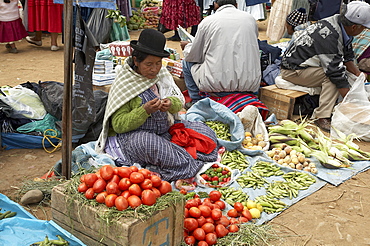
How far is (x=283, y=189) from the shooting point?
389 centimetres

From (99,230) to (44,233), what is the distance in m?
0.62

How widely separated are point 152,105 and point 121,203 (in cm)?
128

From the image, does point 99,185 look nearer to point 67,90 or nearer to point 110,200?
point 110,200

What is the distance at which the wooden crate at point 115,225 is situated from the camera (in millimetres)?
2346

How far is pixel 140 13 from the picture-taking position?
1212 centimetres

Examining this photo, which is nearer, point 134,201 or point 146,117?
point 134,201

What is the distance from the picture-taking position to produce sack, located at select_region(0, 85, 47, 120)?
4500 millimetres

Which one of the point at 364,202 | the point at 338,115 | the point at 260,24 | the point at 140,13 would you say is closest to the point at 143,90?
the point at 364,202

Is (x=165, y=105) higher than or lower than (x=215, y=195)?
higher

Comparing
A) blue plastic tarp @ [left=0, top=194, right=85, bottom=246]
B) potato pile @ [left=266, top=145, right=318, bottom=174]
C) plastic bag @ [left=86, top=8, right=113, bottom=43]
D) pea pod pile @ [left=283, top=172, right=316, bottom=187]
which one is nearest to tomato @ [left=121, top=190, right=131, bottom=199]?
blue plastic tarp @ [left=0, top=194, right=85, bottom=246]

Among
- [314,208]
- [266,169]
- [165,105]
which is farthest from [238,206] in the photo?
[165,105]

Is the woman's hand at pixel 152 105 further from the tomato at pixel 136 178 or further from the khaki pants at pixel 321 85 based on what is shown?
the khaki pants at pixel 321 85

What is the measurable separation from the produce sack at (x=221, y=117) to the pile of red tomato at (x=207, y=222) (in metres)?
1.26

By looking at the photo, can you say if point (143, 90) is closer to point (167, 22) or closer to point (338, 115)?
point (338, 115)
